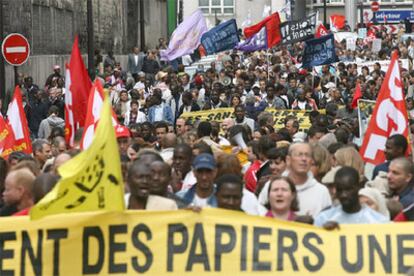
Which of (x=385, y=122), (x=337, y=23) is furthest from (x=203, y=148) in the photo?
(x=337, y=23)

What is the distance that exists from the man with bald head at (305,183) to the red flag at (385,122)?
1742 mm

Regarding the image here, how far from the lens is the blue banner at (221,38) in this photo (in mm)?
31609

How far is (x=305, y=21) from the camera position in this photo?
1249 inches

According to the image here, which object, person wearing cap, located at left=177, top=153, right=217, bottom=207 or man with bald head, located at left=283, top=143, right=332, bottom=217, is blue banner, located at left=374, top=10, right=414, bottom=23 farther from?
person wearing cap, located at left=177, top=153, right=217, bottom=207

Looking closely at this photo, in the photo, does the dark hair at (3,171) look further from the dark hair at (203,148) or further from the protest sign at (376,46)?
the protest sign at (376,46)

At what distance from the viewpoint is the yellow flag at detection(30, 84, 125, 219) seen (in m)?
8.89

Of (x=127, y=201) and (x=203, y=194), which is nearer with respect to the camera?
(x=127, y=201)

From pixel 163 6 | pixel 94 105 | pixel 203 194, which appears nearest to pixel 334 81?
pixel 94 105

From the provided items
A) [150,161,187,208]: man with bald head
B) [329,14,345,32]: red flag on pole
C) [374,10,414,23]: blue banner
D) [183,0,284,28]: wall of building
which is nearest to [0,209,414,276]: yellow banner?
[150,161,187,208]: man with bald head

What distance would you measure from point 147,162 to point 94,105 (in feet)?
13.2

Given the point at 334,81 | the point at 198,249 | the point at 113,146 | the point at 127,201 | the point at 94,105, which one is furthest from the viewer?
the point at 334,81

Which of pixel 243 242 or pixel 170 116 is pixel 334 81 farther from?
pixel 243 242

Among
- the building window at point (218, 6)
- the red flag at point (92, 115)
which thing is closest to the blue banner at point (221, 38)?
the red flag at point (92, 115)

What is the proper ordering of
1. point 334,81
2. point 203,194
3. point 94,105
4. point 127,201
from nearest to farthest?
point 127,201
point 203,194
point 94,105
point 334,81
